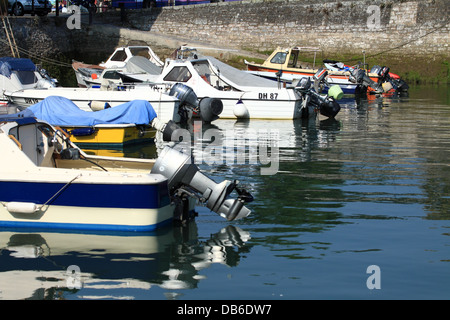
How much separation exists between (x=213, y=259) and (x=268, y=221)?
69.2 inches

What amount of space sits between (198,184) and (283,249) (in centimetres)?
142

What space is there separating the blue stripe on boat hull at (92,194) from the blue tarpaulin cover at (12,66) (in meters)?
14.7

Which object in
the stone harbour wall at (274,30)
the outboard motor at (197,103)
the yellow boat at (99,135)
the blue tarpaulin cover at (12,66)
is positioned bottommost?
the yellow boat at (99,135)

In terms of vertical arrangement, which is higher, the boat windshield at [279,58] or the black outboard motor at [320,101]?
the boat windshield at [279,58]

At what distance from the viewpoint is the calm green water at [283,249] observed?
7.45 metres

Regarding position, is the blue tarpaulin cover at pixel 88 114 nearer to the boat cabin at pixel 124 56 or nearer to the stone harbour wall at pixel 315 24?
the boat cabin at pixel 124 56

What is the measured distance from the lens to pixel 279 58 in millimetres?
31719

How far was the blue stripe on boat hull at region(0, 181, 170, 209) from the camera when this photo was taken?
8.93 metres

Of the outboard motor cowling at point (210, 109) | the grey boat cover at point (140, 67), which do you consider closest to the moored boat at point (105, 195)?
the outboard motor cowling at point (210, 109)

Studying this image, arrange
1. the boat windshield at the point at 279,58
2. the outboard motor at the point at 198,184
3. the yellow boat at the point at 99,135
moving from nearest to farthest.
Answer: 1. the outboard motor at the point at 198,184
2. the yellow boat at the point at 99,135
3. the boat windshield at the point at 279,58

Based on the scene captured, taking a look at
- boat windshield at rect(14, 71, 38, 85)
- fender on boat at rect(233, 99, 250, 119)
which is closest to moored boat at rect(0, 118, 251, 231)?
fender on boat at rect(233, 99, 250, 119)

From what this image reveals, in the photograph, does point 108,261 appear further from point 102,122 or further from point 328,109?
point 328,109

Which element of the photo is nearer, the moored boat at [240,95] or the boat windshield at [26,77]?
the moored boat at [240,95]

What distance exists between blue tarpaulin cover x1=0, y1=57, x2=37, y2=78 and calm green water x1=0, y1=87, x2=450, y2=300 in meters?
11.9
